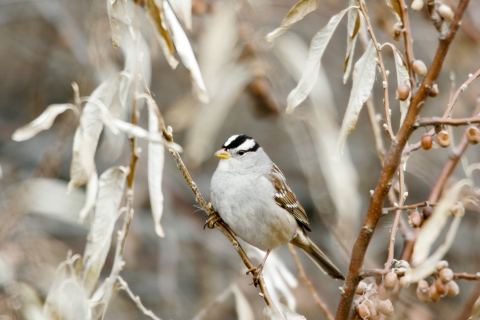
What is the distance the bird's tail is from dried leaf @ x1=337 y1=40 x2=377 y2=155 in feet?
4.97

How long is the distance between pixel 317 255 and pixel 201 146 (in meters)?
1.00

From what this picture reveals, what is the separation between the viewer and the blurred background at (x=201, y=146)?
2.98 meters

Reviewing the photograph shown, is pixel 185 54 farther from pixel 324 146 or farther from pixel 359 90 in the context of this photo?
pixel 324 146

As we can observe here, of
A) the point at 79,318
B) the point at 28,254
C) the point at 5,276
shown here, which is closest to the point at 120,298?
the point at 28,254

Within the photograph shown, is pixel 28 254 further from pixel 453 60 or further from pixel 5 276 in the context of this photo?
pixel 453 60

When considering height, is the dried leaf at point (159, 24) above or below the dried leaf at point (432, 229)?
above

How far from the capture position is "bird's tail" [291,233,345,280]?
3.27 meters

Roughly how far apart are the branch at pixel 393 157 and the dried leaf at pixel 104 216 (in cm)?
81

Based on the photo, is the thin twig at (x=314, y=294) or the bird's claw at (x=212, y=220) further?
the bird's claw at (x=212, y=220)

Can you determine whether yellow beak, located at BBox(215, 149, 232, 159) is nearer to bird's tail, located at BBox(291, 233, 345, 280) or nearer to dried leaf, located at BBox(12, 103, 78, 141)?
bird's tail, located at BBox(291, 233, 345, 280)

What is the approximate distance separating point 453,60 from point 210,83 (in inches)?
75.5

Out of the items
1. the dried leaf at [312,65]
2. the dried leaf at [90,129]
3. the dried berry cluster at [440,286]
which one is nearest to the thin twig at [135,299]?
the dried leaf at [90,129]

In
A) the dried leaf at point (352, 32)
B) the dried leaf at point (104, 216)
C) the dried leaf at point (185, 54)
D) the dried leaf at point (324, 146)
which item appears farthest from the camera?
the dried leaf at point (324, 146)

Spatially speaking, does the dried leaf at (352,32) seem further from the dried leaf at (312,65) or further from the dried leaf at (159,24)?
the dried leaf at (159,24)
